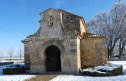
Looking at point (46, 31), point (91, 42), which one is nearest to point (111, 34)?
point (91, 42)

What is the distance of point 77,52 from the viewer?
84.5 ft

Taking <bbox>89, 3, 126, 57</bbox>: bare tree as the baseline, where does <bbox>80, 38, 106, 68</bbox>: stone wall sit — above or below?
below

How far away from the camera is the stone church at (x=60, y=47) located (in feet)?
84.1

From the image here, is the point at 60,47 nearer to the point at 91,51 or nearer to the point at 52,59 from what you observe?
the point at 52,59

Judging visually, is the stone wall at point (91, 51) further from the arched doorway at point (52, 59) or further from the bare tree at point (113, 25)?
the bare tree at point (113, 25)

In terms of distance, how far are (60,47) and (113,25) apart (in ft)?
102

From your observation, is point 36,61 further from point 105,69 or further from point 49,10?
point 105,69

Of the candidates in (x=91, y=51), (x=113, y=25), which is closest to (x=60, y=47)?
(x=91, y=51)

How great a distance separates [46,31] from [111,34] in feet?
103

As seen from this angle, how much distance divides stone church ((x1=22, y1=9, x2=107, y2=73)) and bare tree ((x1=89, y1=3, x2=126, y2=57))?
26.9 m

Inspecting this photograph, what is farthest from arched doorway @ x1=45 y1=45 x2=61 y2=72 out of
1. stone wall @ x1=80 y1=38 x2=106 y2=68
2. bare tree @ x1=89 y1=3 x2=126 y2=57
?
bare tree @ x1=89 y1=3 x2=126 y2=57

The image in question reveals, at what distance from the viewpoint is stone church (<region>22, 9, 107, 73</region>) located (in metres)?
25.6

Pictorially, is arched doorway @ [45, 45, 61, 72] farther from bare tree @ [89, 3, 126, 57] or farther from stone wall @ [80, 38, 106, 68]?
bare tree @ [89, 3, 126, 57]

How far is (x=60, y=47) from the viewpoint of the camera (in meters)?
26.0
